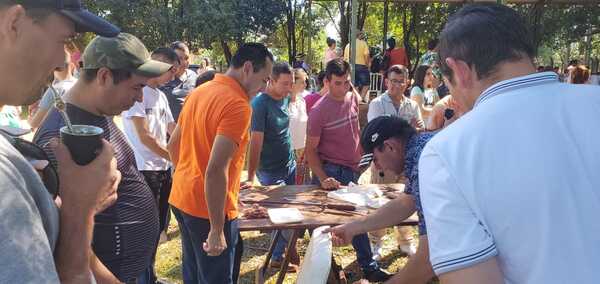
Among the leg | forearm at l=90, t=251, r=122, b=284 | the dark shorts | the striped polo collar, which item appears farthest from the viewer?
the dark shorts

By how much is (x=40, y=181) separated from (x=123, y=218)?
117cm

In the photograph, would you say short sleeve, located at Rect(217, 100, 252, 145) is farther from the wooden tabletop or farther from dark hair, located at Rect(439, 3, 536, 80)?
dark hair, located at Rect(439, 3, 536, 80)

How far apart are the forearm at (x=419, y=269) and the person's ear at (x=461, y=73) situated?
2.77 feet

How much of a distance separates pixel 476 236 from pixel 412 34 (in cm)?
2038

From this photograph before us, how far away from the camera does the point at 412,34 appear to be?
2034 cm

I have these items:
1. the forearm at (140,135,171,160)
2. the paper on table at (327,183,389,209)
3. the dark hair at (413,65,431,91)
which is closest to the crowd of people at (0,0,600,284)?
the paper on table at (327,183,389,209)

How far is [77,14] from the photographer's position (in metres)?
1.06

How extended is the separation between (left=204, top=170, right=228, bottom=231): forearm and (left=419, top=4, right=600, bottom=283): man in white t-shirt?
1.36m

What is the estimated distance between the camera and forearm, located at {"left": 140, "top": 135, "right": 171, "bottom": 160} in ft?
11.8

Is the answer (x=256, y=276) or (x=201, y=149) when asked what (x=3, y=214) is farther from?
(x=256, y=276)

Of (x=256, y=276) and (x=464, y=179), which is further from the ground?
(x=464, y=179)

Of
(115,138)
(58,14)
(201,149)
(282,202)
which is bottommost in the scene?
(282,202)

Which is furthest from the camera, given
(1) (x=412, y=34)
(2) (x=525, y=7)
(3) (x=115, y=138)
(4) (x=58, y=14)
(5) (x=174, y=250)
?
(1) (x=412, y=34)

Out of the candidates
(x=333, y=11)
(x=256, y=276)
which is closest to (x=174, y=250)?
(x=256, y=276)
